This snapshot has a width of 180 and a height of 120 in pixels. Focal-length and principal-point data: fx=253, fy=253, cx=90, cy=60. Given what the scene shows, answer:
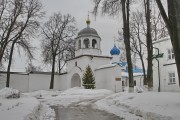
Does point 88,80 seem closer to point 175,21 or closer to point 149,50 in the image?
point 149,50

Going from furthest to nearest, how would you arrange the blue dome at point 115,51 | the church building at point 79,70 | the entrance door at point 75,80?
the blue dome at point 115,51 → the entrance door at point 75,80 → the church building at point 79,70

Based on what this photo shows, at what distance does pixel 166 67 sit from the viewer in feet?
78.6

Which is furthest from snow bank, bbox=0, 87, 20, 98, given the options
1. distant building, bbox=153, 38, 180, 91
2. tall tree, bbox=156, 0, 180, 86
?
distant building, bbox=153, 38, 180, 91

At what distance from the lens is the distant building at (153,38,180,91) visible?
23.2 meters

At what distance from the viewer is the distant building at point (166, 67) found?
76.2ft

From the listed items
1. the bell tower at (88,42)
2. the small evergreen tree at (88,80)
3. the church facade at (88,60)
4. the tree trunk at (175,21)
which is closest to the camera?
the tree trunk at (175,21)

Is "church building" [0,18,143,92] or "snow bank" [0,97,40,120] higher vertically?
"church building" [0,18,143,92]

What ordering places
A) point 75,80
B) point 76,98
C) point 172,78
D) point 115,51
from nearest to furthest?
point 76,98 → point 172,78 → point 75,80 → point 115,51

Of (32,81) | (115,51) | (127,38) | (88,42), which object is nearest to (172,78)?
(127,38)

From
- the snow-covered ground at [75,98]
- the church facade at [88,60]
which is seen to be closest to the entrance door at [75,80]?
the church facade at [88,60]

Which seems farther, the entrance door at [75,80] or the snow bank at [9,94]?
the entrance door at [75,80]

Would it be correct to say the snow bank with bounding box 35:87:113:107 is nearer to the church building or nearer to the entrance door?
the church building

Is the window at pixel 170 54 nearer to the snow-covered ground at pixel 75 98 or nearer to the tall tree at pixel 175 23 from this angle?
the snow-covered ground at pixel 75 98

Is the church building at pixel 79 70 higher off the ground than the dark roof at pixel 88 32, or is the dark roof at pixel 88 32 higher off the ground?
the dark roof at pixel 88 32
